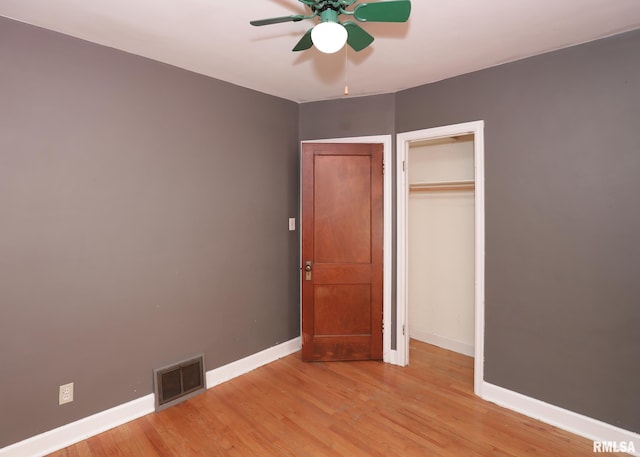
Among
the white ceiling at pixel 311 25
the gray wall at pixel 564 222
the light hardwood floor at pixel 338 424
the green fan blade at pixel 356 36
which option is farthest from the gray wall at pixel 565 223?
the green fan blade at pixel 356 36

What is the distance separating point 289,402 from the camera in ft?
8.91

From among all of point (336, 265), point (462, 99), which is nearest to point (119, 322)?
point (336, 265)

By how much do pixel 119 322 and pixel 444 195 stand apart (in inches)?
128

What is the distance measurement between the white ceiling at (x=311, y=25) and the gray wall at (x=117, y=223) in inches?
10.2

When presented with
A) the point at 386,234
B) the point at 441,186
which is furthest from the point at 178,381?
the point at 441,186

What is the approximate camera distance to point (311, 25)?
2.09m

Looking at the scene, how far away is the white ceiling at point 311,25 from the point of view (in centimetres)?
189

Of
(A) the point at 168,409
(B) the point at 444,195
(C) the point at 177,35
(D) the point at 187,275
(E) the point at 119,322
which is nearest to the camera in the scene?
(C) the point at 177,35

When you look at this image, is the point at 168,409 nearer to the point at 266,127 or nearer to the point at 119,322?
the point at 119,322

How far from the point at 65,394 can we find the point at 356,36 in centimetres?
284

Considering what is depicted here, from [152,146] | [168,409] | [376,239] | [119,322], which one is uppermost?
[152,146]

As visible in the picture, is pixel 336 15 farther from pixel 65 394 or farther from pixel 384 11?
pixel 65 394

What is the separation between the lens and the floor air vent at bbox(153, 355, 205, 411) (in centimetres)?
263

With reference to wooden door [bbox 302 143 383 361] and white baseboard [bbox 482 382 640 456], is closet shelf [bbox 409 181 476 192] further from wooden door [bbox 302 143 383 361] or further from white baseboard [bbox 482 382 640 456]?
white baseboard [bbox 482 382 640 456]
